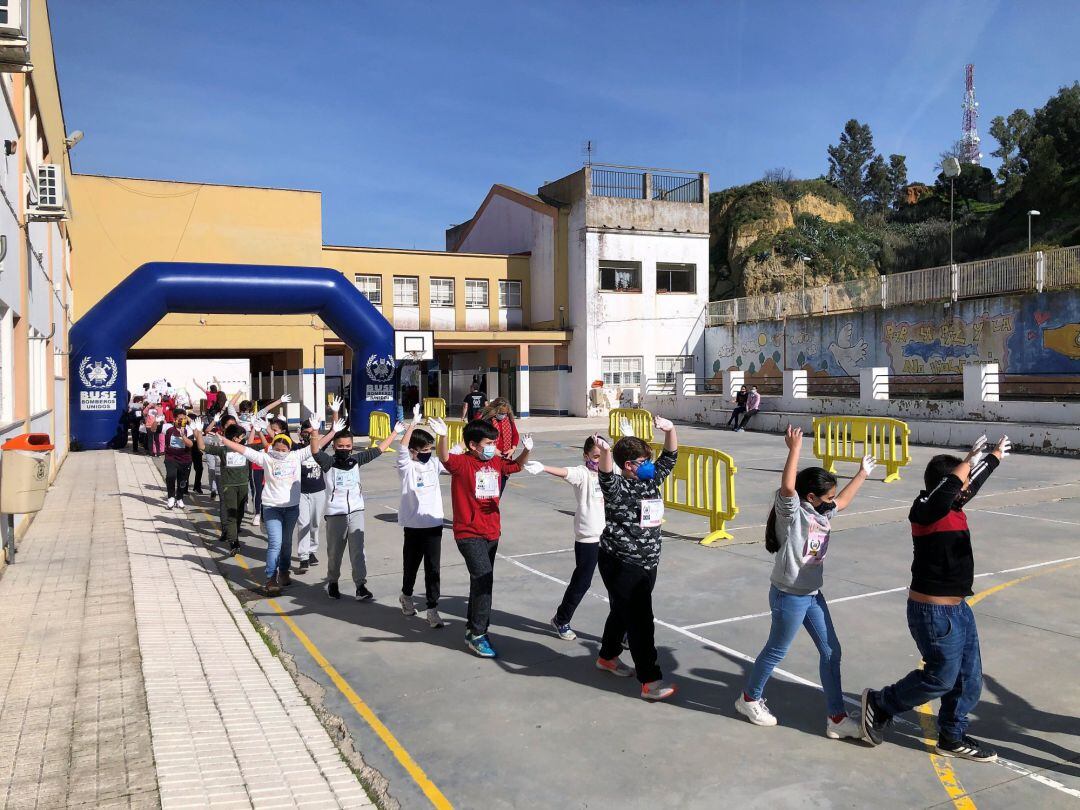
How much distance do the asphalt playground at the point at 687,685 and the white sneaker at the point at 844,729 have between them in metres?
0.08

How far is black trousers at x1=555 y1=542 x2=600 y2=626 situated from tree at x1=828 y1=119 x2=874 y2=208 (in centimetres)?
8399

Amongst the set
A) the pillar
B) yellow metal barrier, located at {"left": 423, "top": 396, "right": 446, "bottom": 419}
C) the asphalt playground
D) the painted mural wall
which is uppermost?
the painted mural wall

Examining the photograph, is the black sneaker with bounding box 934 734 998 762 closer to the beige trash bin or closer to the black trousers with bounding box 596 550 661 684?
the black trousers with bounding box 596 550 661 684

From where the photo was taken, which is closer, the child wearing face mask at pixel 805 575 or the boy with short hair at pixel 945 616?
the boy with short hair at pixel 945 616

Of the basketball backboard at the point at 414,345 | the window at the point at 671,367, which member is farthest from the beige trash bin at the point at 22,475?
the window at the point at 671,367

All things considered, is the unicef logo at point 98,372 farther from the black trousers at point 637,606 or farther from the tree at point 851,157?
the tree at point 851,157

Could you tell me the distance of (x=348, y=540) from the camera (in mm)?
8000

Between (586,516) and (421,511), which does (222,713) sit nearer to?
(421,511)

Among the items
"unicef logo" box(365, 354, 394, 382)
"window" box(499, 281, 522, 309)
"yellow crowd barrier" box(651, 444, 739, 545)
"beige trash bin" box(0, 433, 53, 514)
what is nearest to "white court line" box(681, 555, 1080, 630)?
"yellow crowd barrier" box(651, 444, 739, 545)

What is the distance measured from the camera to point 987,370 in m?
21.8

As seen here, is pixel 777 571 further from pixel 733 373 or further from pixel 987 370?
pixel 733 373

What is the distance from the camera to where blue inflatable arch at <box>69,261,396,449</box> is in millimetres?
22250

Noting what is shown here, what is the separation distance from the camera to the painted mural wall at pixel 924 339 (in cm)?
2392

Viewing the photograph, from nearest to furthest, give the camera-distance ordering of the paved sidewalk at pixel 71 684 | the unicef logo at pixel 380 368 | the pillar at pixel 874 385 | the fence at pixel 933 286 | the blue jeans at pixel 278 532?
the paved sidewalk at pixel 71 684 < the blue jeans at pixel 278 532 < the fence at pixel 933 286 < the pillar at pixel 874 385 < the unicef logo at pixel 380 368
